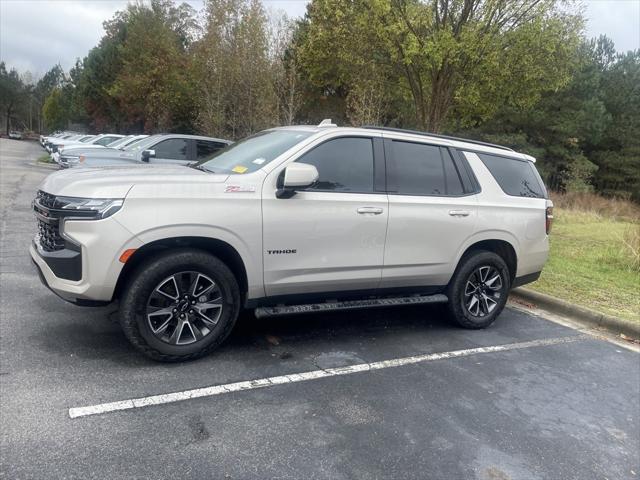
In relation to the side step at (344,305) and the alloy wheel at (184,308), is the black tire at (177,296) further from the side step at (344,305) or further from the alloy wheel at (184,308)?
the side step at (344,305)

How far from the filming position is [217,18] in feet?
63.5

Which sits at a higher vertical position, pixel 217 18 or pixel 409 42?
pixel 217 18

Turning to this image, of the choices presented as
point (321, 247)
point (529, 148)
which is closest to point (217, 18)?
point (321, 247)

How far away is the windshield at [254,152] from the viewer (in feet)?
14.4

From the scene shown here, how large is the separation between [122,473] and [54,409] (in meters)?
0.83

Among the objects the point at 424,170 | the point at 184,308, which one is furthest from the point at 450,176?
the point at 184,308

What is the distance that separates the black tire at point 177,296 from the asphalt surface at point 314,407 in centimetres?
15

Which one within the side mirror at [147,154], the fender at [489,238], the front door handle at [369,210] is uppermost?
the side mirror at [147,154]

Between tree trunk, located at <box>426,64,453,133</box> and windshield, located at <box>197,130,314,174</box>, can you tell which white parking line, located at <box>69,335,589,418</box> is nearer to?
windshield, located at <box>197,130,314,174</box>

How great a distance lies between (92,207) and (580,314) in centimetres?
568

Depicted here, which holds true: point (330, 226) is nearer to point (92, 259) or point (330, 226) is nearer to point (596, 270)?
point (92, 259)

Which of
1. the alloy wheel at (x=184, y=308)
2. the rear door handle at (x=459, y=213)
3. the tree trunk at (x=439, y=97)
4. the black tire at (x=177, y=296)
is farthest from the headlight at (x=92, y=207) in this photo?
the tree trunk at (x=439, y=97)

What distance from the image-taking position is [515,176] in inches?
230

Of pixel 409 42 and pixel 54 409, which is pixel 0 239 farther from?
pixel 409 42
